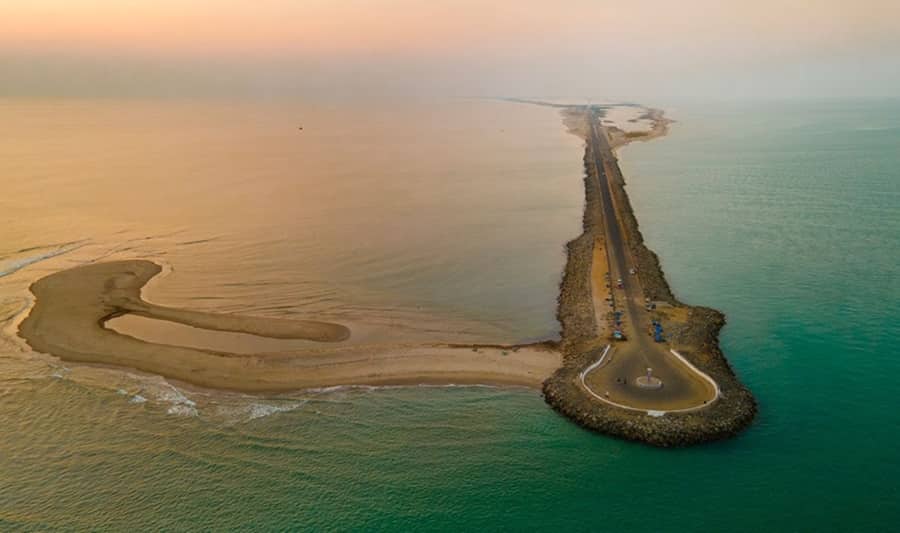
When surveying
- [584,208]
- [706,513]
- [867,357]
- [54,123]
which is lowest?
[706,513]

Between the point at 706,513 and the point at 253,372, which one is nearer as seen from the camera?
the point at 706,513

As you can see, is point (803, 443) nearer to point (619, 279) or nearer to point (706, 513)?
point (706, 513)

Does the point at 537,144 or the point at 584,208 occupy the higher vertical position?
the point at 537,144

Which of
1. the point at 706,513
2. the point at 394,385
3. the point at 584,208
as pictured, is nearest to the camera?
the point at 706,513

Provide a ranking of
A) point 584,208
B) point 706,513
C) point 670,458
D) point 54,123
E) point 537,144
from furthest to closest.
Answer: point 54,123, point 537,144, point 584,208, point 670,458, point 706,513

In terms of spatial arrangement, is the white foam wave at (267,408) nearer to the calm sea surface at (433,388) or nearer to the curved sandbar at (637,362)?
the calm sea surface at (433,388)

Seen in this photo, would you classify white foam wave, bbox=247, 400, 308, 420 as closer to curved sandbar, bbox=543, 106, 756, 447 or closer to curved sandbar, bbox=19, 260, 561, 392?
curved sandbar, bbox=19, 260, 561, 392

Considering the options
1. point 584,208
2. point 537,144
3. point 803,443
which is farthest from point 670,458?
point 537,144
